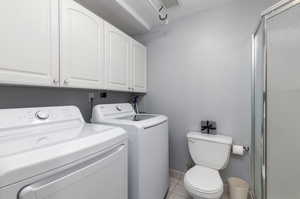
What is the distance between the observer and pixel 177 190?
196 centimetres

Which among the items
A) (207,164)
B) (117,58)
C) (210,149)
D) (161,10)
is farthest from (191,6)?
(207,164)

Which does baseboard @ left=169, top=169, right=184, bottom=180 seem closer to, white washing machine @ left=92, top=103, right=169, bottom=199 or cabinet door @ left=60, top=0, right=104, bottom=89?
white washing machine @ left=92, top=103, right=169, bottom=199

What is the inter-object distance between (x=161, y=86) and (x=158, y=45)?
694 mm

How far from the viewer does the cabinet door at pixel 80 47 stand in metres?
1.20

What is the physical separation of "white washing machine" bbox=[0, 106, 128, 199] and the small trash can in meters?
1.35

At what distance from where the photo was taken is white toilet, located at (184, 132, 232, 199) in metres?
1.32

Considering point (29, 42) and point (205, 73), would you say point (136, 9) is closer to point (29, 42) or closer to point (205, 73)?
point (205, 73)

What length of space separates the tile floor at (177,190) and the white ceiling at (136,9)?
2444mm

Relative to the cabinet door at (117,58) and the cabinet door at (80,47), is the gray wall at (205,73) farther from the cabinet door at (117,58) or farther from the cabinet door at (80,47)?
the cabinet door at (80,47)

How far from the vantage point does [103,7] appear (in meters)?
1.80

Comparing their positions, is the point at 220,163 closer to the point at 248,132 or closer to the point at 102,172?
the point at 248,132

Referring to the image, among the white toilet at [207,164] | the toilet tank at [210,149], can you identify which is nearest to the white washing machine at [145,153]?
the white toilet at [207,164]

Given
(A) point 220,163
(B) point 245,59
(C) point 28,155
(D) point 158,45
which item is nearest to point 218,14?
(B) point 245,59

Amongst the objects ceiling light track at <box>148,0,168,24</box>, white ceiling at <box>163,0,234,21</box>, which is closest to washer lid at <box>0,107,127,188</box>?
ceiling light track at <box>148,0,168,24</box>
